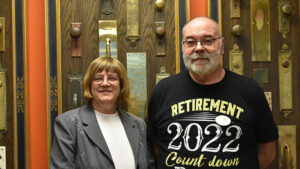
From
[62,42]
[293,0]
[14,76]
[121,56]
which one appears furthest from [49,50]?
[293,0]

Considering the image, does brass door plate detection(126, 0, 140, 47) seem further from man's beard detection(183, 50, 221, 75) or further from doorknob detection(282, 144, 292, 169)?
doorknob detection(282, 144, 292, 169)

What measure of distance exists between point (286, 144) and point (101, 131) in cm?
146

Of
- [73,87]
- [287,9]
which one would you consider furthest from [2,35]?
[287,9]

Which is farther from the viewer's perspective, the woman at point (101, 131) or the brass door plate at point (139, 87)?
the brass door plate at point (139, 87)

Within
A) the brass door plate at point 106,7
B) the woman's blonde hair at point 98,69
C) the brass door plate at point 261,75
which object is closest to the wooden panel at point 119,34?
the brass door plate at point 106,7

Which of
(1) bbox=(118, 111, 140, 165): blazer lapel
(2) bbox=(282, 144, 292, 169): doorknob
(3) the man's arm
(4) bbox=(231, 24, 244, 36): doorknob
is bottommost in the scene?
(2) bbox=(282, 144, 292, 169): doorknob

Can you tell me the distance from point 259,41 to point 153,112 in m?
1.04

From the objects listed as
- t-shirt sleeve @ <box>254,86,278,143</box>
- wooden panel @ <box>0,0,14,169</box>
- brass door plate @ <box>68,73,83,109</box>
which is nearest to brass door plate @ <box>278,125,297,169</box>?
t-shirt sleeve @ <box>254,86,278,143</box>

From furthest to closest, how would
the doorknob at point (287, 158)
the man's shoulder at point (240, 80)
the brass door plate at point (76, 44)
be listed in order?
the doorknob at point (287, 158)
the brass door plate at point (76, 44)
the man's shoulder at point (240, 80)

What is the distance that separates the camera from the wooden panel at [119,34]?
2186 mm

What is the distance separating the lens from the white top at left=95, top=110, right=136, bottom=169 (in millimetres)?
1786

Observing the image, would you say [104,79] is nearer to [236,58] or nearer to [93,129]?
[93,129]

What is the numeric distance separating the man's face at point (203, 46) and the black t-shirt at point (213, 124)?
0.12 metres

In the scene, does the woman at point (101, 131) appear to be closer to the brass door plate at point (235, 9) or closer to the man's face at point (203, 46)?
the man's face at point (203, 46)
